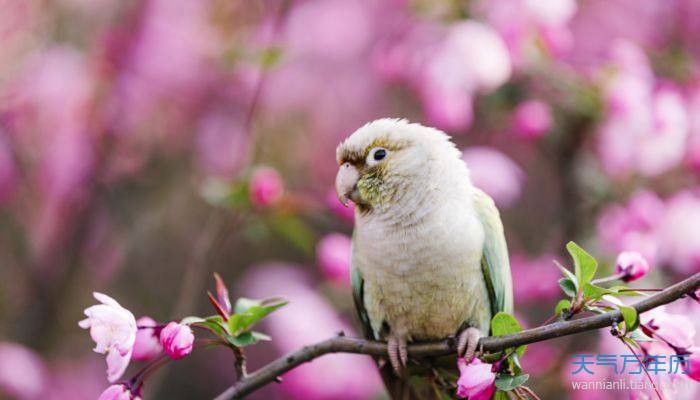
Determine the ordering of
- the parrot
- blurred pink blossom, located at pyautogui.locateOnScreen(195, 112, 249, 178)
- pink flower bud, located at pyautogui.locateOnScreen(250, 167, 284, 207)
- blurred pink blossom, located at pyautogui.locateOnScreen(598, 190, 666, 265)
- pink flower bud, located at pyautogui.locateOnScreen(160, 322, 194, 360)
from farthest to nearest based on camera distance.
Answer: blurred pink blossom, located at pyautogui.locateOnScreen(195, 112, 249, 178) → blurred pink blossom, located at pyautogui.locateOnScreen(598, 190, 666, 265) → pink flower bud, located at pyautogui.locateOnScreen(250, 167, 284, 207) → the parrot → pink flower bud, located at pyautogui.locateOnScreen(160, 322, 194, 360)

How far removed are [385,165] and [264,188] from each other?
1.24 ft

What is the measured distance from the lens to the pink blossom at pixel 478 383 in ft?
3.59

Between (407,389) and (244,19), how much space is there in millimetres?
1639

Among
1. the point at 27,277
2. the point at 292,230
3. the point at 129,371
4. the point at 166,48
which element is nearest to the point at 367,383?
the point at 292,230

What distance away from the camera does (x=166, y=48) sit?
2.54 meters

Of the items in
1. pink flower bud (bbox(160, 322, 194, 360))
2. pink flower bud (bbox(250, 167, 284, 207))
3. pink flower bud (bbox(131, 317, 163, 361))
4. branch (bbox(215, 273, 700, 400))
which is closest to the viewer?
branch (bbox(215, 273, 700, 400))

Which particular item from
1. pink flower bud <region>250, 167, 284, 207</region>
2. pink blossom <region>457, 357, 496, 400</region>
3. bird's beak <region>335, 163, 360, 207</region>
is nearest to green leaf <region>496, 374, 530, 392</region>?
pink blossom <region>457, 357, 496, 400</region>

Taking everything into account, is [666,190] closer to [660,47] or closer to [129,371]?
[660,47]

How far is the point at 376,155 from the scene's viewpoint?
143 centimetres

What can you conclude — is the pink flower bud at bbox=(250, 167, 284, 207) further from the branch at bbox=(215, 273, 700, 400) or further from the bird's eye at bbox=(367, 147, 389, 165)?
the branch at bbox=(215, 273, 700, 400)

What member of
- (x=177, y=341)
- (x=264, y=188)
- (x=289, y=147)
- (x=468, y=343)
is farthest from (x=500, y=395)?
(x=289, y=147)

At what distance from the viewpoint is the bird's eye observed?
4.67 feet

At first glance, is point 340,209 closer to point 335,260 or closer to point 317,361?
point 335,260

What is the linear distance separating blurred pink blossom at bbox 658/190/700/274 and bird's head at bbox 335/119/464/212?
31.1 inches
